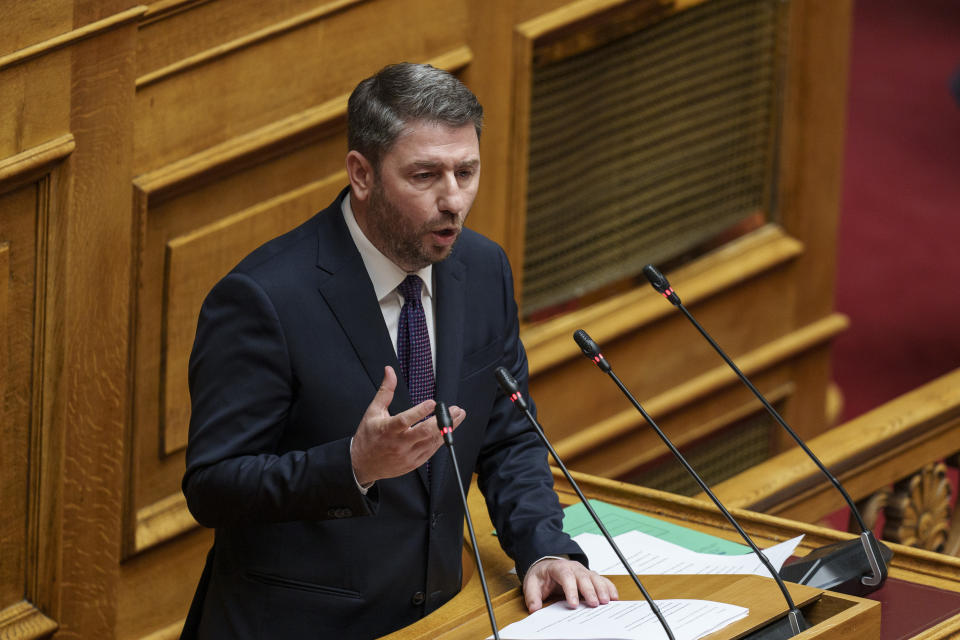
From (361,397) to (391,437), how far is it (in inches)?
9.8

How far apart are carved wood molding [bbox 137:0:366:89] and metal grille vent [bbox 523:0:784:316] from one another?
80 centimetres

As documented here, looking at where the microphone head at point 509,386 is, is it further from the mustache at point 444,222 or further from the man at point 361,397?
the mustache at point 444,222

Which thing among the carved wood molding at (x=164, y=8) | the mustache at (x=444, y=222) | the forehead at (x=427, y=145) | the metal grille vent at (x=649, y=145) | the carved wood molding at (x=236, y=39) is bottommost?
the metal grille vent at (x=649, y=145)

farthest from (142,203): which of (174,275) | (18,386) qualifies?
(18,386)

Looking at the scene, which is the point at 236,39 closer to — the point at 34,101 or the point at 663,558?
the point at 34,101

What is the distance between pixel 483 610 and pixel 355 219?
540 mm

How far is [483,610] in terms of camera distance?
84.5 inches

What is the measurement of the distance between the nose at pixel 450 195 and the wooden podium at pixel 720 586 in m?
0.51

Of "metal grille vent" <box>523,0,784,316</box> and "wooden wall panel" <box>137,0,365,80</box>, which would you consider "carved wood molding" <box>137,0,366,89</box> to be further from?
"metal grille vent" <box>523,0,784,316</box>

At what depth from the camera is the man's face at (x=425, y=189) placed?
2043 mm

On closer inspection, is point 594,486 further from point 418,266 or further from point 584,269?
point 584,269

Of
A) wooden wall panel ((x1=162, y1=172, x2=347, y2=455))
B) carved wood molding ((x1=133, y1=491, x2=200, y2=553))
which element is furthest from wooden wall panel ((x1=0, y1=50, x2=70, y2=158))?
carved wood molding ((x1=133, y1=491, x2=200, y2=553))

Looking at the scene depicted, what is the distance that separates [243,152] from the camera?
323 centimetres

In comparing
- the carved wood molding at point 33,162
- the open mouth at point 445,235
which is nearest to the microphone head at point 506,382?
the open mouth at point 445,235
